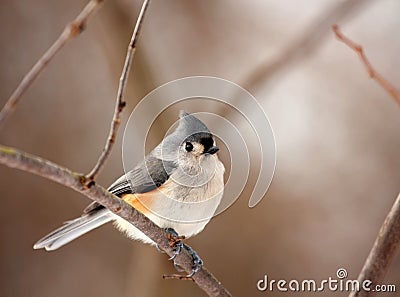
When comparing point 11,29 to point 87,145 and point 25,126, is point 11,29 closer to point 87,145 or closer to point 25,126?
point 25,126

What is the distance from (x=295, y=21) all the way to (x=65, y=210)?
1.35 metres

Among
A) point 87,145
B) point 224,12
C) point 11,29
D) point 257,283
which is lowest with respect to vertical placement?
point 257,283

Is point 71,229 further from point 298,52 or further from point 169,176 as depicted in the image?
point 298,52

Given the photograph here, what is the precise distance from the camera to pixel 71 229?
4.48 ft

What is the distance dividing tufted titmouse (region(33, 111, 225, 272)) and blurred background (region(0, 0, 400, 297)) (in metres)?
0.93

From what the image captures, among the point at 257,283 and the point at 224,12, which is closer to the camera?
the point at 257,283

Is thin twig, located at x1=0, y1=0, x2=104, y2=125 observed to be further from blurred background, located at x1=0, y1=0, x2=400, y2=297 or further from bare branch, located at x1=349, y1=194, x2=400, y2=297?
blurred background, located at x1=0, y1=0, x2=400, y2=297

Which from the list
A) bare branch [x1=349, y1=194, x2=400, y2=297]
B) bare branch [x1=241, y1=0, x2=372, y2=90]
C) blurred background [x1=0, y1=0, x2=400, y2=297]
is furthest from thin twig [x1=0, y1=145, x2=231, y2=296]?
blurred background [x1=0, y1=0, x2=400, y2=297]

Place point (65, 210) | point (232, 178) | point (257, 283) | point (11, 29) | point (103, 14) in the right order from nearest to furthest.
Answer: point (232, 178) < point (103, 14) < point (257, 283) < point (65, 210) < point (11, 29)

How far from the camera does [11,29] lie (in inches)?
103

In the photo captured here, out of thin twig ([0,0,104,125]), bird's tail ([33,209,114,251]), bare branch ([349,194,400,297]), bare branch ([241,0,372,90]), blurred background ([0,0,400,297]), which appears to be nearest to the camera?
thin twig ([0,0,104,125])

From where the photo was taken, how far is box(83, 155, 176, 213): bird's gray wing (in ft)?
4.14

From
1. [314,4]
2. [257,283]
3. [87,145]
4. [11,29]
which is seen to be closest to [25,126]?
[87,145]

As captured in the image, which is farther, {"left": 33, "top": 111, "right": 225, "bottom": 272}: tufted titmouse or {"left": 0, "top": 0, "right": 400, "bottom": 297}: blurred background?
{"left": 0, "top": 0, "right": 400, "bottom": 297}: blurred background
